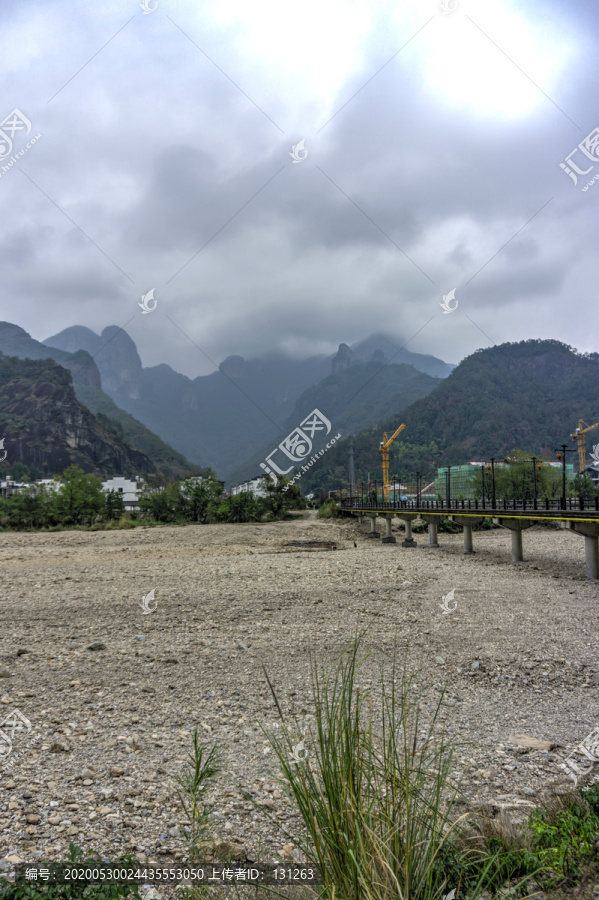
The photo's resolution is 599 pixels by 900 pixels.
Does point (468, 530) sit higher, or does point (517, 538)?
point (517, 538)

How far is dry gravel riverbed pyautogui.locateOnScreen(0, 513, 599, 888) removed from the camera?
441 centimetres

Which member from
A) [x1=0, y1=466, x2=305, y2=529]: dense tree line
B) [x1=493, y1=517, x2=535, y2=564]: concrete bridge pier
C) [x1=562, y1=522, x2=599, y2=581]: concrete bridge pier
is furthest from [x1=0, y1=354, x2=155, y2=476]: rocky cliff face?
[x1=562, y1=522, x2=599, y2=581]: concrete bridge pier

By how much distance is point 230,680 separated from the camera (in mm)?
7559

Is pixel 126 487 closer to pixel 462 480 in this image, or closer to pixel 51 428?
pixel 51 428

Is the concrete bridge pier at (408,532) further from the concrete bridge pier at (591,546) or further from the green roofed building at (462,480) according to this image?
the green roofed building at (462,480)

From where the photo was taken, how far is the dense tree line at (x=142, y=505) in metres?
48.6

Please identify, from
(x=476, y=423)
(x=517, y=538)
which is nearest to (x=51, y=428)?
(x=476, y=423)

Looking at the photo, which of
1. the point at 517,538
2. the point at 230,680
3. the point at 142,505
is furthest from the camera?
the point at 142,505

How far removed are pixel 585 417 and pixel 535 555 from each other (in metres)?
115

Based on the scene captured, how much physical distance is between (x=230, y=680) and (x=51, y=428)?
111563 mm

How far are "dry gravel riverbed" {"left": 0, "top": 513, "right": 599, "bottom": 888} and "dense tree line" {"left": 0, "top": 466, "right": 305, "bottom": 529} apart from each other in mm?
33516

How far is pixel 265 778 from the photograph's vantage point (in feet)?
16.3

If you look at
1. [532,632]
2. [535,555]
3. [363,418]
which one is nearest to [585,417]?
[363,418]

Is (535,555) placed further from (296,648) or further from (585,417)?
(585,417)
